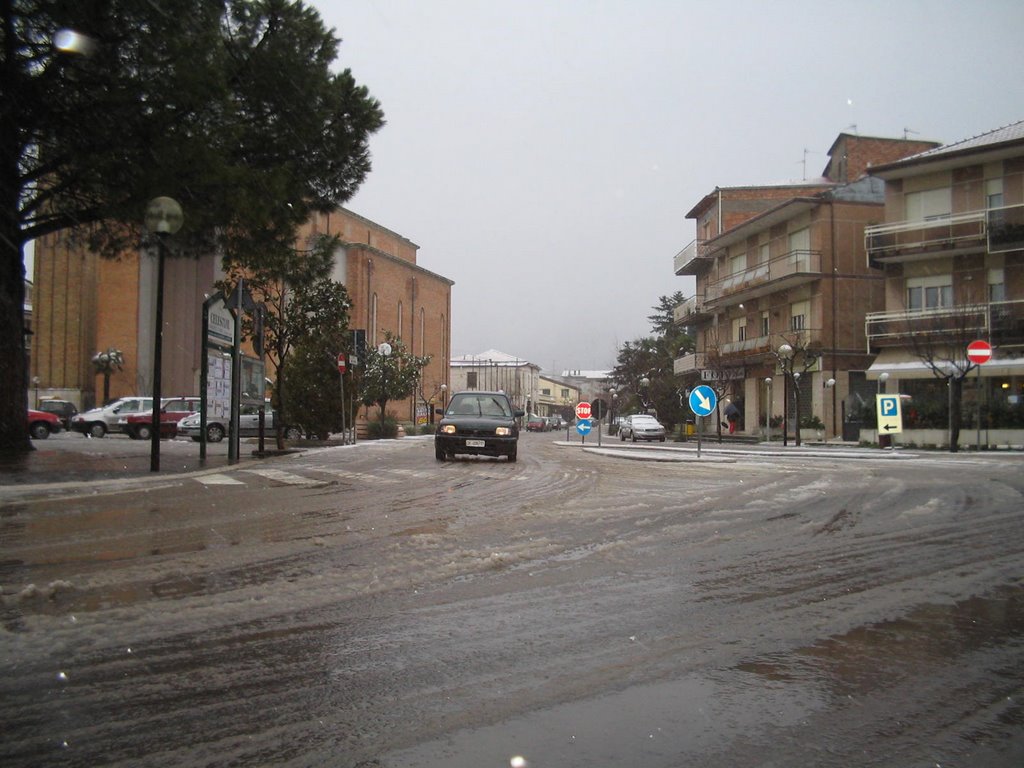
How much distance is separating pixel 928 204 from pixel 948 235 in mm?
1964

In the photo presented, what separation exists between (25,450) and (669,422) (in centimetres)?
4465

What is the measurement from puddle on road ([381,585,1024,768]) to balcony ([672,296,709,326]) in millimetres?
47170

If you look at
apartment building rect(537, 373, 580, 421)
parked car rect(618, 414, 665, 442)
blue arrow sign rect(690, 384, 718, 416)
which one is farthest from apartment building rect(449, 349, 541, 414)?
blue arrow sign rect(690, 384, 718, 416)

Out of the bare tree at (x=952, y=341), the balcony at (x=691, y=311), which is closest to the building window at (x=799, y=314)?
the bare tree at (x=952, y=341)

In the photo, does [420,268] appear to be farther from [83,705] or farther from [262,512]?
[83,705]

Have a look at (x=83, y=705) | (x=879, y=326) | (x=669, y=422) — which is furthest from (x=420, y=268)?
(x=83, y=705)

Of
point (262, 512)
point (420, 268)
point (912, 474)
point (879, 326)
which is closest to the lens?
point (262, 512)

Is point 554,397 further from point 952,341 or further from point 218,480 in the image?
point 218,480

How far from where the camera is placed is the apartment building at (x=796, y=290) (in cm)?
3766

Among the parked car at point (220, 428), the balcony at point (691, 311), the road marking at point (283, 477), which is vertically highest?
the balcony at point (691, 311)

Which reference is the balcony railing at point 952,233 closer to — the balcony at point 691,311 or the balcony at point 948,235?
the balcony at point 948,235

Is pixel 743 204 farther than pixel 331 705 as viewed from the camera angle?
Yes

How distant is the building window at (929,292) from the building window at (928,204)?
2.57 metres

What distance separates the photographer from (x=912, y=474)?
598 inches
